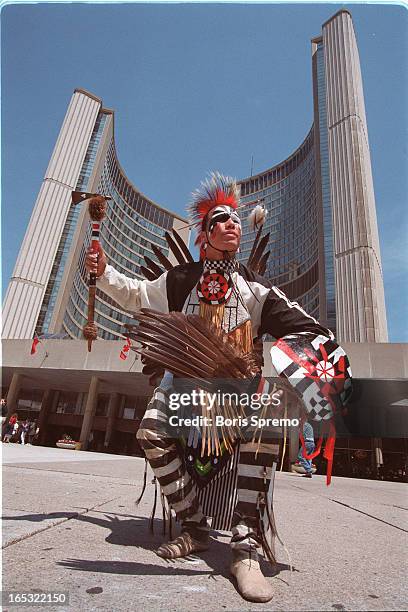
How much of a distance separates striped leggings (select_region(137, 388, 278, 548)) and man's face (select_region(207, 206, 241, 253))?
88 cm

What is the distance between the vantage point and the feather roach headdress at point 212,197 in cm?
239

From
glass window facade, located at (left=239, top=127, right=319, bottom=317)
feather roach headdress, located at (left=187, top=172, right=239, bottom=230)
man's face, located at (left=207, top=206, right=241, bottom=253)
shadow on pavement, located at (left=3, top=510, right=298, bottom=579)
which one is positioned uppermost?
glass window facade, located at (left=239, top=127, right=319, bottom=317)

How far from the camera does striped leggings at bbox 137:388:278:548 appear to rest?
148cm

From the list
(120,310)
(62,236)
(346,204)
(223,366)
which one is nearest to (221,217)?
(223,366)

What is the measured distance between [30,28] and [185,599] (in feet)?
7.48

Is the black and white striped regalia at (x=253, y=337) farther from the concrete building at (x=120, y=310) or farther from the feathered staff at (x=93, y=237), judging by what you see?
the concrete building at (x=120, y=310)

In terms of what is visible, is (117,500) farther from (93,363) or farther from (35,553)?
(93,363)

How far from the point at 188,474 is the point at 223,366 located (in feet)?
1.77

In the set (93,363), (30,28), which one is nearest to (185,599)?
(30,28)

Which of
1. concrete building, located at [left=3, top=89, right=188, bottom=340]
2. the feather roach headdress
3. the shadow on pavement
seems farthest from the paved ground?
concrete building, located at [left=3, top=89, right=188, bottom=340]

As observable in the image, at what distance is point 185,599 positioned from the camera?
957mm

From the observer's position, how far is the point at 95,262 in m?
1.97

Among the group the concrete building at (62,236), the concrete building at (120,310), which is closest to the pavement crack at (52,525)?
the concrete building at (120,310)

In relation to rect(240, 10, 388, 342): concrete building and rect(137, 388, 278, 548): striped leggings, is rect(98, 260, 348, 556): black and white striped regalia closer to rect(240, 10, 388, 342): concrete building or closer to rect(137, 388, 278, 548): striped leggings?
rect(137, 388, 278, 548): striped leggings
